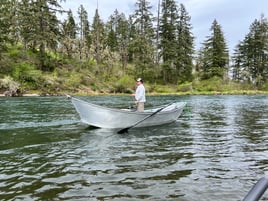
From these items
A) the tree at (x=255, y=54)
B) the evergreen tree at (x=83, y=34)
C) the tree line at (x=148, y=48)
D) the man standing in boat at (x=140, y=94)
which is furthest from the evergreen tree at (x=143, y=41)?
the man standing in boat at (x=140, y=94)

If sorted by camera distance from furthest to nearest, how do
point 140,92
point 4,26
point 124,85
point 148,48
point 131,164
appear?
point 148,48 < point 124,85 < point 4,26 < point 140,92 < point 131,164

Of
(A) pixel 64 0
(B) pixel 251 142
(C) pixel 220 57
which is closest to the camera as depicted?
(B) pixel 251 142

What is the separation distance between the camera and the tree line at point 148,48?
4800 centimetres

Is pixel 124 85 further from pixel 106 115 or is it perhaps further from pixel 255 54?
pixel 106 115

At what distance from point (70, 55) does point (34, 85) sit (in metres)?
18.7

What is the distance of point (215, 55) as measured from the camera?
6341 centimetres

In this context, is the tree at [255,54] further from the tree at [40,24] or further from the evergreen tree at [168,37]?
the tree at [40,24]

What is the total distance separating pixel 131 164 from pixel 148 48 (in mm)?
51242

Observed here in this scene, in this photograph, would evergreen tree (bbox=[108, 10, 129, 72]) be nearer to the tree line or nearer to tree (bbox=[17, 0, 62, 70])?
the tree line

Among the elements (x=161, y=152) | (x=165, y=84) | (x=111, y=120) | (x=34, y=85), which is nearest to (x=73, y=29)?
(x=165, y=84)

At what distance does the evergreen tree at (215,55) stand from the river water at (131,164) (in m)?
51.2

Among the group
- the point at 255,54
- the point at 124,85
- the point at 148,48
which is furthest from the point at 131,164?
the point at 255,54

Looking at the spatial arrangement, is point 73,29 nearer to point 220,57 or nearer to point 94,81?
point 94,81

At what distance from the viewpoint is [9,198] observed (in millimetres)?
5008
